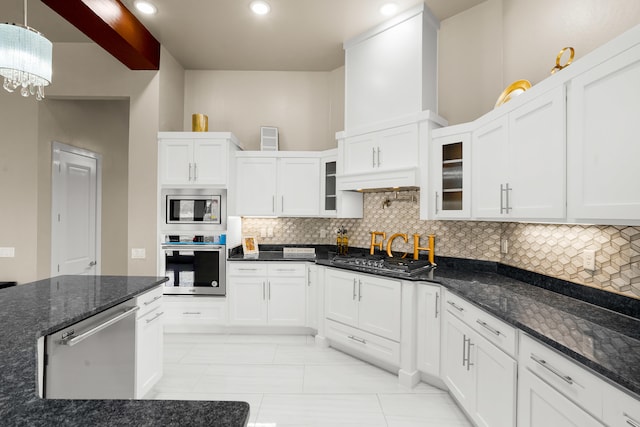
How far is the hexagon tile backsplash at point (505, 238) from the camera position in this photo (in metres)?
1.74

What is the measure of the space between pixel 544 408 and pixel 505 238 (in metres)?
1.59

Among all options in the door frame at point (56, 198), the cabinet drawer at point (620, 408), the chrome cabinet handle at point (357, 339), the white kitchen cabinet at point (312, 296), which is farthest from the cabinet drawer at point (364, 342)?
the door frame at point (56, 198)

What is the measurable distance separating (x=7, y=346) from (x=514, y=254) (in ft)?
10.3

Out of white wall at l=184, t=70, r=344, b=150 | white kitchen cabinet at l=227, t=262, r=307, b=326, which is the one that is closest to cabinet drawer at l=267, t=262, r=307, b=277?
white kitchen cabinet at l=227, t=262, r=307, b=326

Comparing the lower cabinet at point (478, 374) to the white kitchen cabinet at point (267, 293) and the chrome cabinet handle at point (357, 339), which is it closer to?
the chrome cabinet handle at point (357, 339)

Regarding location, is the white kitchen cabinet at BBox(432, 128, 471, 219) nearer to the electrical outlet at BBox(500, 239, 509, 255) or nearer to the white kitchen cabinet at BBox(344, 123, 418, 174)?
the white kitchen cabinet at BBox(344, 123, 418, 174)

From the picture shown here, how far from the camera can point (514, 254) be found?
8.56 ft

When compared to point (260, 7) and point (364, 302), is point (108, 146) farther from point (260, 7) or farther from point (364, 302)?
point (364, 302)

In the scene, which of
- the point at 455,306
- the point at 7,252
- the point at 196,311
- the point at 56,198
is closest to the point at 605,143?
the point at 455,306

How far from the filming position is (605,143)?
55.4 inches

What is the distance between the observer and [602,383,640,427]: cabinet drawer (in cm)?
102

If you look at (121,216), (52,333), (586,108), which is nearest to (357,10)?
(586,108)

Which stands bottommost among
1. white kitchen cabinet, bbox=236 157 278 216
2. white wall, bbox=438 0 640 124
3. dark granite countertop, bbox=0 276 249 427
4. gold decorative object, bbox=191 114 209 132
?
dark granite countertop, bbox=0 276 249 427

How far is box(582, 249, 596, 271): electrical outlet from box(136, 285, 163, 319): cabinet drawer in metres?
2.88
